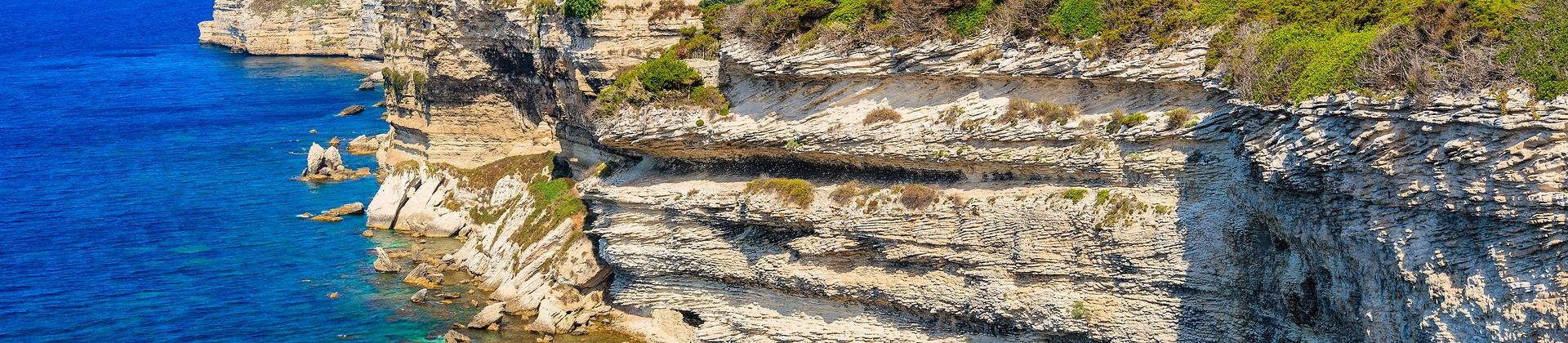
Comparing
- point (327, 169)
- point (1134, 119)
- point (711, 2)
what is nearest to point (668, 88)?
point (711, 2)

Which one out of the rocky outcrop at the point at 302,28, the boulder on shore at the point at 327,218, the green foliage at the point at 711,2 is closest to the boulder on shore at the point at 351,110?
the boulder on shore at the point at 327,218

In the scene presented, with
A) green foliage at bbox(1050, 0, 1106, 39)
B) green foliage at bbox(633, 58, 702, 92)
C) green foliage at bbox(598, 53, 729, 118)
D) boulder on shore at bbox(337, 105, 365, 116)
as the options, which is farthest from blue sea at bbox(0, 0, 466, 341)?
green foliage at bbox(1050, 0, 1106, 39)

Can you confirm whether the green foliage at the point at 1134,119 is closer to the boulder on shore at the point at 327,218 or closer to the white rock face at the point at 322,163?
the boulder on shore at the point at 327,218

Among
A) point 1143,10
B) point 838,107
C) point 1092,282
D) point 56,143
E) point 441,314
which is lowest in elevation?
point 56,143

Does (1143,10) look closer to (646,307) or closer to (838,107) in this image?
(838,107)

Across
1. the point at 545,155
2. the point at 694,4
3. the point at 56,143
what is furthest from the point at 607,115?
the point at 56,143

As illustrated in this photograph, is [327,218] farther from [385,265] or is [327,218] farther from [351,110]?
[351,110]

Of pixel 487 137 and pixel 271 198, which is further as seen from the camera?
pixel 271 198

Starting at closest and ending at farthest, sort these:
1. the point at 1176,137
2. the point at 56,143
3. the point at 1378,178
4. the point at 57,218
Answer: the point at 1378,178 → the point at 1176,137 → the point at 57,218 → the point at 56,143

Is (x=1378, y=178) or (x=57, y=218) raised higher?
(x=1378, y=178)
